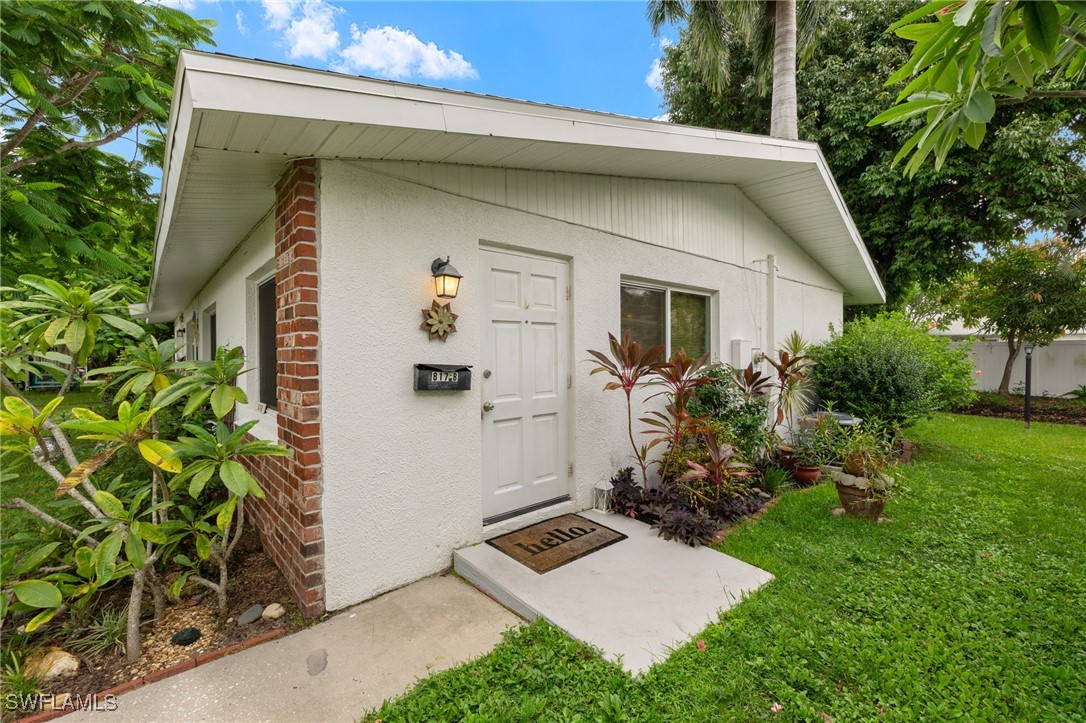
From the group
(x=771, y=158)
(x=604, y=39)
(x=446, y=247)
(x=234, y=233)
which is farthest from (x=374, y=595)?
(x=604, y=39)

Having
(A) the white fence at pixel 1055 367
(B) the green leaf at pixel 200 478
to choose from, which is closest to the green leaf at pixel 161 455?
(B) the green leaf at pixel 200 478

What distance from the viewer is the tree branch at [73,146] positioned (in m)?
5.25

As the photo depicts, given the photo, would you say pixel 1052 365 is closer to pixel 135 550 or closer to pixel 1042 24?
pixel 1042 24

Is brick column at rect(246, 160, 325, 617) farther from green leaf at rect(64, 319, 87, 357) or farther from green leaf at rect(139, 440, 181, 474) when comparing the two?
green leaf at rect(64, 319, 87, 357)

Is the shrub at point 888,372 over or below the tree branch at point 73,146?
below

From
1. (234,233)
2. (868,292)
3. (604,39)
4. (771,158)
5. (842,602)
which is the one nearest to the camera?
(842,602)

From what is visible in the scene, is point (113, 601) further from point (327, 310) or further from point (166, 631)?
point (327, 310)

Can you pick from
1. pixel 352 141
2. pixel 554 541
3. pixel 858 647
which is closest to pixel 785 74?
pixel 352 141

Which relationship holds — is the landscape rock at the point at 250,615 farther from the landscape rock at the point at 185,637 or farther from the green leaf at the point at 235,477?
the green leaf at the point at 235,477

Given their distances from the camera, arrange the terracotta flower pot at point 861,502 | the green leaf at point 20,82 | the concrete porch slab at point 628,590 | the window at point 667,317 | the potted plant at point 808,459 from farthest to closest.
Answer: the potted plant at point 808,459
the window at point 667,317
the terracotta flower pot at point 861,502
the green leaf at point 20,82
the concrete porch slab at point 628,590

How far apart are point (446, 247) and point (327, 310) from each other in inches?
36.3

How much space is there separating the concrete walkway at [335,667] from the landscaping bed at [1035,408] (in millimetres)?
11978

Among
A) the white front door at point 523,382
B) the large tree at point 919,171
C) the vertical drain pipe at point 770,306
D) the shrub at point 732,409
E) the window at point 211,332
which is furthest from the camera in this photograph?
the large tree at point 919,171

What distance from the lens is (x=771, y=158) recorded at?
4734mm
